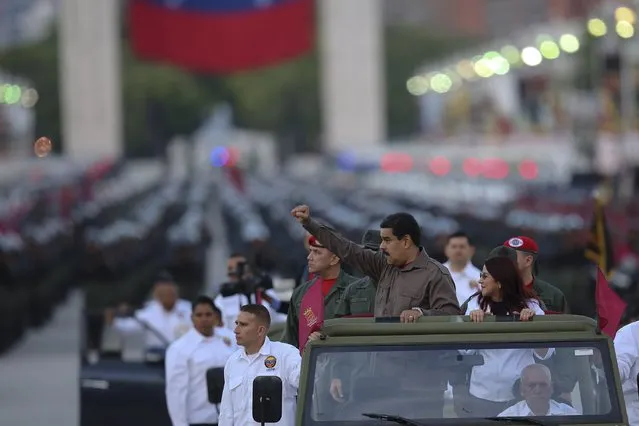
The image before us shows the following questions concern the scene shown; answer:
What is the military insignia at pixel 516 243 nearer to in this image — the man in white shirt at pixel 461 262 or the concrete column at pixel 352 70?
the man in white shirt at pixel 461 262

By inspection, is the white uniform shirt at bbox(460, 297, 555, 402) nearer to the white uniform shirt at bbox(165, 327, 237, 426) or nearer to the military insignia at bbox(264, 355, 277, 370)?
the military insignia at bbox(264, 355, 277, 370)

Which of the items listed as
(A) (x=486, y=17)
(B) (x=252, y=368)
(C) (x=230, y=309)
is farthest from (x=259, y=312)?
(A) (x=486, y=17)

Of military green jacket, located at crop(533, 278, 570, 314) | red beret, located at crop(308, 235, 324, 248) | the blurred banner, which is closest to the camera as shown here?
red beret, located at crop(308, 235, 324, 248)

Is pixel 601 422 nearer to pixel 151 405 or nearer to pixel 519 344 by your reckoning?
pixel 519 344

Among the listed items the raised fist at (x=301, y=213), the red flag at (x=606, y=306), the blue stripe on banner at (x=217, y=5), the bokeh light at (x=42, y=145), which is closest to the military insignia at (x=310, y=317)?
the raised fist at (x=301, y=213)

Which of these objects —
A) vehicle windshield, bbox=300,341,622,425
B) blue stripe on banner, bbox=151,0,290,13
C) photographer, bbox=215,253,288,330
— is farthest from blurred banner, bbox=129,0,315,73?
vehicle windshield, bbox=300,341,622,425

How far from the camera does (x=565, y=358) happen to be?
799 cm

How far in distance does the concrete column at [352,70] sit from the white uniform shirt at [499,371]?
94.9 m

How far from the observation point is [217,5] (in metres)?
85.6

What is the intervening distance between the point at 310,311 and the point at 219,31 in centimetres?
7853

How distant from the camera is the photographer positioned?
12.0 meters

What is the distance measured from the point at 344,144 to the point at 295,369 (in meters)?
96.7

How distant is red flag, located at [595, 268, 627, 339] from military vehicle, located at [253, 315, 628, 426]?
0.36 meters

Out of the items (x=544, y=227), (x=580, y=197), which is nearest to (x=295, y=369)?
(x=544, y=227)
